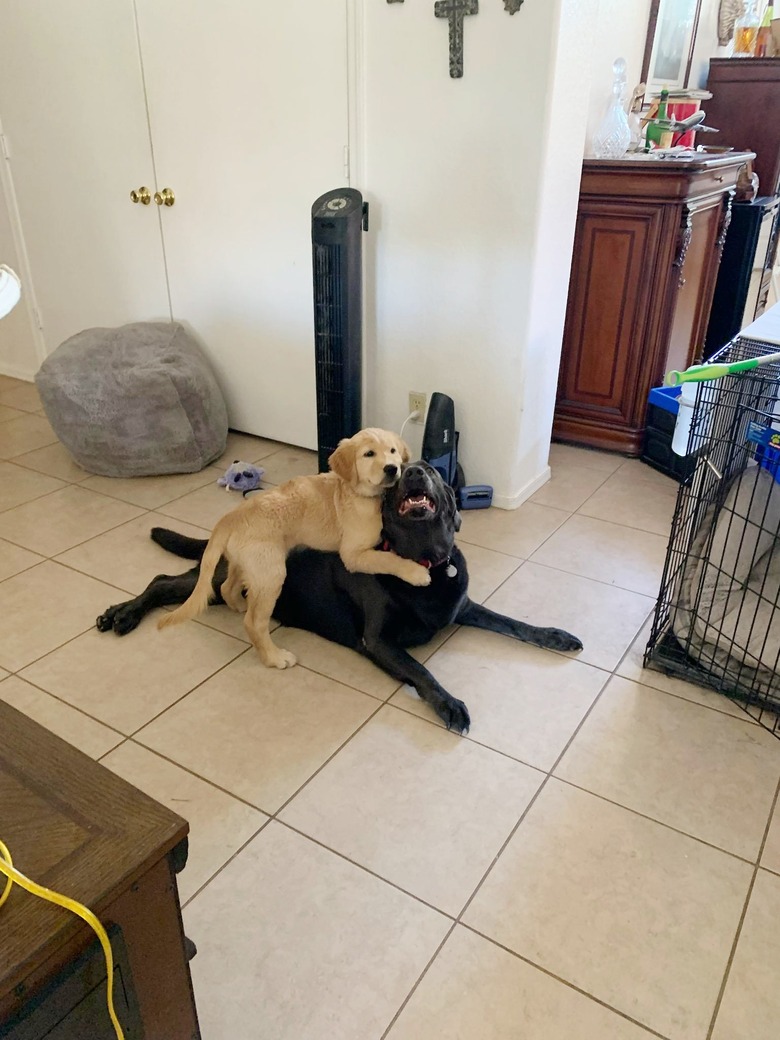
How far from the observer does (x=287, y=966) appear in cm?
122

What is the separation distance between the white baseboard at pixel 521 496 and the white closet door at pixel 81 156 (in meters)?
1.69

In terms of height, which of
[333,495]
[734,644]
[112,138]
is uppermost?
[112,138]

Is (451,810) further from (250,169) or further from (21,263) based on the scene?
(21,263)

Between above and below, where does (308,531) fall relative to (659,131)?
below

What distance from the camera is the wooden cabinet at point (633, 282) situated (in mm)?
2789

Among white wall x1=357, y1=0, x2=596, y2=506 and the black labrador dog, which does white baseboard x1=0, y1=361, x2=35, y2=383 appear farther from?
the black labrador dog

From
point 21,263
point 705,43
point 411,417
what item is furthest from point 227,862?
point 705,43

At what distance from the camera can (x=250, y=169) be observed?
2799mm

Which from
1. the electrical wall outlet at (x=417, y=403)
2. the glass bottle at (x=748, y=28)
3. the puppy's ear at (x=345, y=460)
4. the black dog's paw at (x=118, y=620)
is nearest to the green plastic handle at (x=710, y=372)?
the puppy's ear at (x=345, y=460)

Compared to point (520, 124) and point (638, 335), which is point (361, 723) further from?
point (638, 335)

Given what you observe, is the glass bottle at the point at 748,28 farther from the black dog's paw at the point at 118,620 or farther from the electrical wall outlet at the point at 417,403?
the black dog's paw at the point at 118,620

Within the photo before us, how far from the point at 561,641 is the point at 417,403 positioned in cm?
115

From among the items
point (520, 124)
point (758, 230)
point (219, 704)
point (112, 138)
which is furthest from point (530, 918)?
point (758, 230)

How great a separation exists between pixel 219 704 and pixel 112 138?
2.47 meters
